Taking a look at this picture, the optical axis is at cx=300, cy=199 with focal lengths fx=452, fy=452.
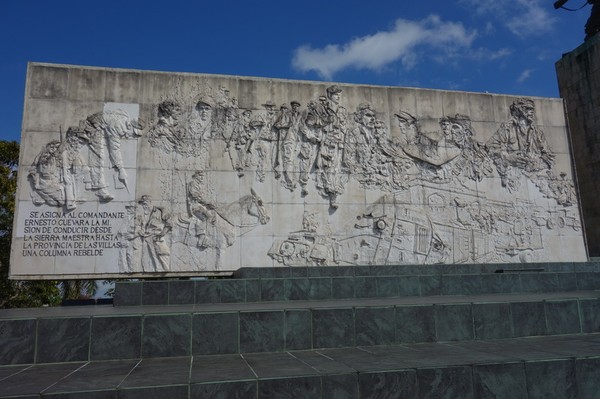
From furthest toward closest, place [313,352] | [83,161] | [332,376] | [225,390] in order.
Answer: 1. [83,161]
2. [313,352]
3. [332,376]
4. [225,390]

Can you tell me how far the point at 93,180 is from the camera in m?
9.93

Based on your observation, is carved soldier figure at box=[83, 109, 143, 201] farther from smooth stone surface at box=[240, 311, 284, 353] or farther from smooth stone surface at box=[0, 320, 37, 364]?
smooth stone surface at box=[240, 311, 284, 353]

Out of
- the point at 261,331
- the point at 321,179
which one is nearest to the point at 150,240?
the point at 321,179

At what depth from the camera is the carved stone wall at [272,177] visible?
981 cm

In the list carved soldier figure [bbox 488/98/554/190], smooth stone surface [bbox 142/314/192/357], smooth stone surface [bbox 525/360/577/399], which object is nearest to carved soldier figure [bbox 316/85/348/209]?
carved soldier figure [bbox 488/98/554/190]

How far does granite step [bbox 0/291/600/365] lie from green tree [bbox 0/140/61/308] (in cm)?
1461

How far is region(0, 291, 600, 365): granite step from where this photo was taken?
4023 mm

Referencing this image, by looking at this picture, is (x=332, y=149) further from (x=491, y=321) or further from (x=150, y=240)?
(x=491, y=321)

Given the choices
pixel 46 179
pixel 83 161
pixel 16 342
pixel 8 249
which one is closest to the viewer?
pixel 16 342

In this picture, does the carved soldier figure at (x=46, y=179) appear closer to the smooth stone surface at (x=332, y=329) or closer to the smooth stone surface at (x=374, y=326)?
the smooth stone surface at (x=332, y=329)

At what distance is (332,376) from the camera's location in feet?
10.5

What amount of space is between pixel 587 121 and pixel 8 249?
65.4 ft

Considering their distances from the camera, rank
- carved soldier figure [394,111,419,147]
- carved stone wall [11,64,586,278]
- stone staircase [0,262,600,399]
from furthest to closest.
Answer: carved soldier figure [394,111,419,147]
carved stone wall [11,64,586,278]
stone staircase [0,262,600,399]

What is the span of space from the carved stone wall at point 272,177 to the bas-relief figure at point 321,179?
32mm
